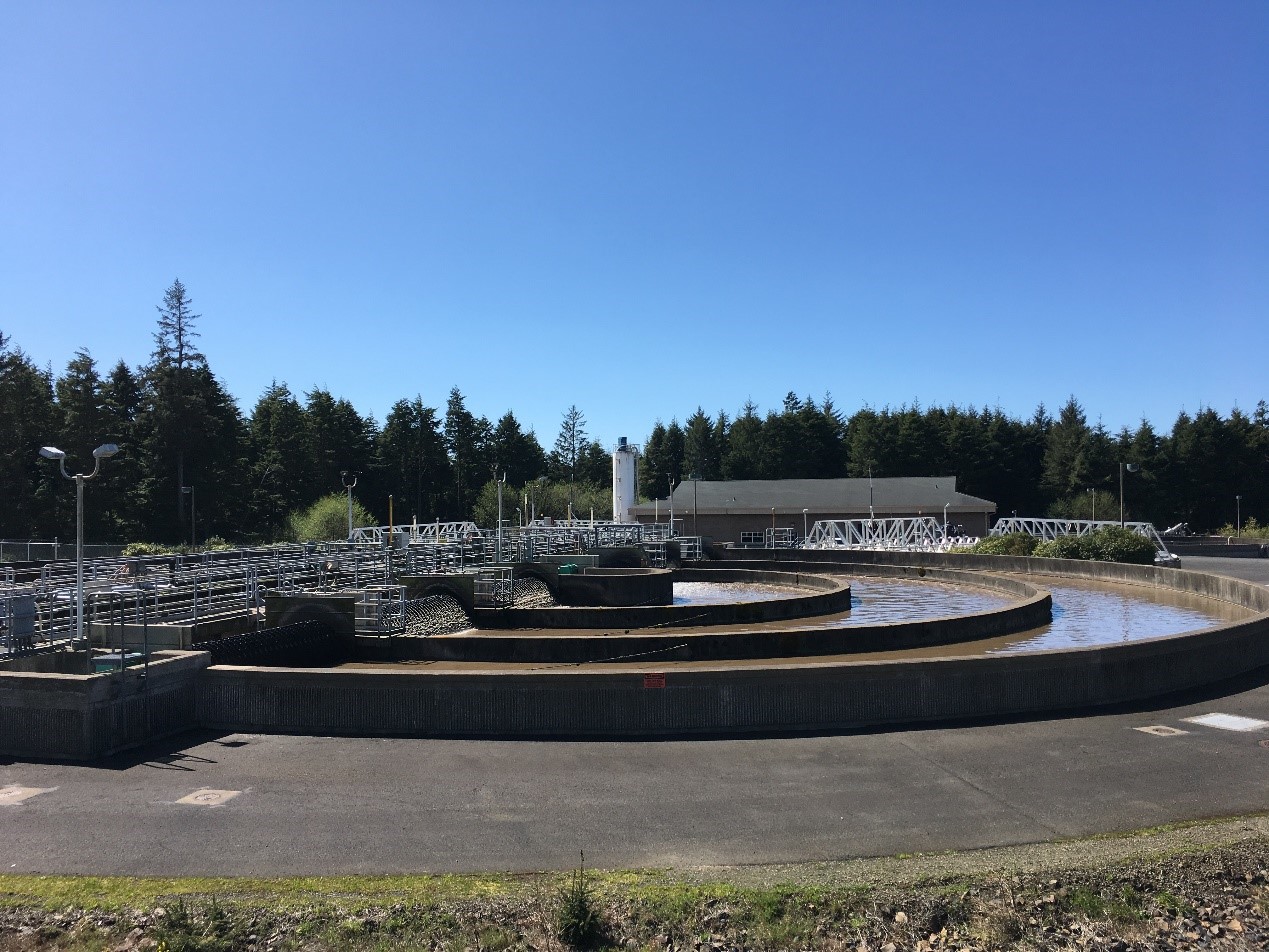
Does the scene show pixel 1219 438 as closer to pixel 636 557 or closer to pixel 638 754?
pixel 636 557

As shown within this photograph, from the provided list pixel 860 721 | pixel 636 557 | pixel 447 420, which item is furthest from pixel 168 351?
pixel 860 721

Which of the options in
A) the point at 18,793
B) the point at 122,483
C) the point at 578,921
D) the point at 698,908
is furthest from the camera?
the point at 122,483

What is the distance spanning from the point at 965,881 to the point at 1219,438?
341 feet

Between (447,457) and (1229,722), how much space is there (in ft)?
322

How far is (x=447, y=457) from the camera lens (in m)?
106

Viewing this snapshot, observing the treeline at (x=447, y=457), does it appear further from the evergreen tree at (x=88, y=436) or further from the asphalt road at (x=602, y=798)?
the asphalt road at (x=602, y=798)

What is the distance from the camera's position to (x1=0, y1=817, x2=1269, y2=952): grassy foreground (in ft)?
21.4

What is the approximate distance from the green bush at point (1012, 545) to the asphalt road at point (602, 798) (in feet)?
110

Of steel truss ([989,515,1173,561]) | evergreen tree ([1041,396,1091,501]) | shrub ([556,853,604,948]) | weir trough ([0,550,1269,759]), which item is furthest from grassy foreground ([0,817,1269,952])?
evergreen tree ([1041,396,1091,501])

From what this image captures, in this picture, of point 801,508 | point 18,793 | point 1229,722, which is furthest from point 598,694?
point 801,508

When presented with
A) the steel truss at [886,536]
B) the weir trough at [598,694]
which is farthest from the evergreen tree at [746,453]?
the weir trough at [598,694]

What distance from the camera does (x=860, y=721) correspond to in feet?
40.2

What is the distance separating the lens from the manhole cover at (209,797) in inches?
368

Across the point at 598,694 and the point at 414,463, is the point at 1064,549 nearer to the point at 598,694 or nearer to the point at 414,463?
the point at 598,694
